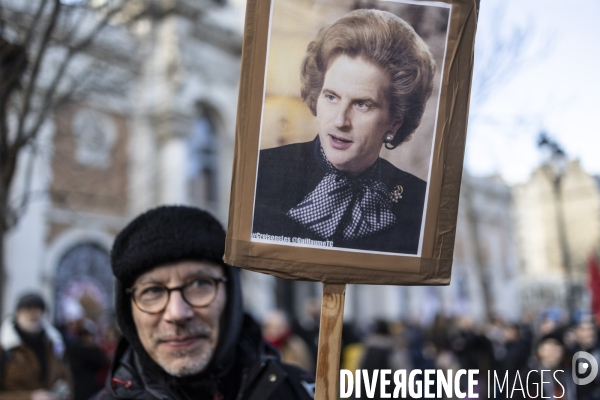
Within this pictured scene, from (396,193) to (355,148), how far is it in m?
0.16

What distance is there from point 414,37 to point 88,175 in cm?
1487

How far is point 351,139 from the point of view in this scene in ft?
5.50

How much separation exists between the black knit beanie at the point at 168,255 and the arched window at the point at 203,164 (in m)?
16.7

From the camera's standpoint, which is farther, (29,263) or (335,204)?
(29,263)

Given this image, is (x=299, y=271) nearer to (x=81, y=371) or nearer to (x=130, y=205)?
(x=81, y=371)

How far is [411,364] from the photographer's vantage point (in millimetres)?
7551

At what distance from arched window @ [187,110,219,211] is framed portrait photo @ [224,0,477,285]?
17258mm

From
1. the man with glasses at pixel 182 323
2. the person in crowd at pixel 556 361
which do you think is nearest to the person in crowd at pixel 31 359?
the man with glasses at pixel 182 323

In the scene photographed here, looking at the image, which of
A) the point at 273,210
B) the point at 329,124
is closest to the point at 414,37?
the point at 329,124

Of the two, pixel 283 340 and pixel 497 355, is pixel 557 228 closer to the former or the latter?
pixel 497 355

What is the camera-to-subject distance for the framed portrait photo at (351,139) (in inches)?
64.4

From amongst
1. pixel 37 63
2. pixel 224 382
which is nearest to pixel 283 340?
pixel 37 63

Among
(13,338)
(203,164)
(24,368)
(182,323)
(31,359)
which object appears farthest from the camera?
(203,164)

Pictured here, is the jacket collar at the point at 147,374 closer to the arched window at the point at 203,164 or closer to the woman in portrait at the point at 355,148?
the woman in portrait at the point at 355,148
